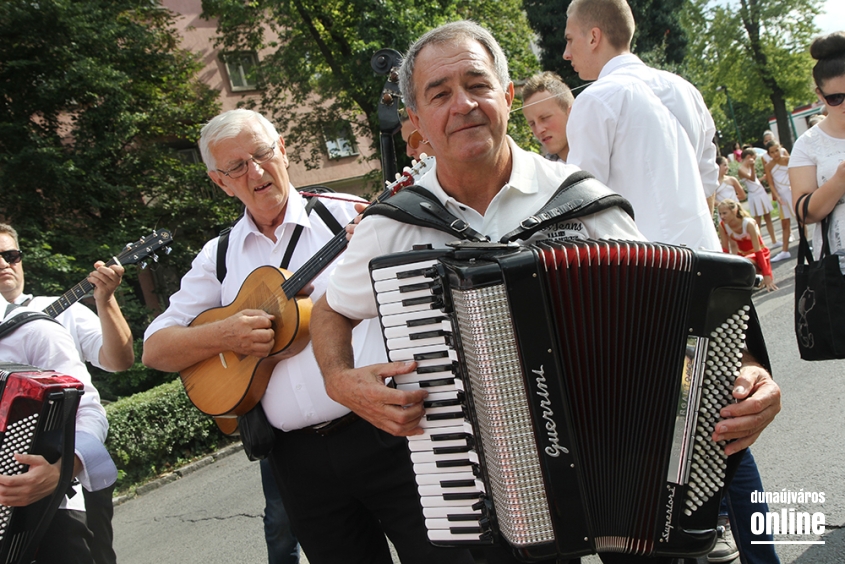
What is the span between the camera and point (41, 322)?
9.49ft

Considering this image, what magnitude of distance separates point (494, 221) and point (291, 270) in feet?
3.31

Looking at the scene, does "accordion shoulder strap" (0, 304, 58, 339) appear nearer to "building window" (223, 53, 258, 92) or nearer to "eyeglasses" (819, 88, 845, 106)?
"eyeglasses" (819, 88, 845, 106)

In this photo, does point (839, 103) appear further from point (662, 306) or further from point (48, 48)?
point (48, 48)

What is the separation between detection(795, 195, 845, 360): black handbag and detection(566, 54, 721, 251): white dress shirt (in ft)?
2.16

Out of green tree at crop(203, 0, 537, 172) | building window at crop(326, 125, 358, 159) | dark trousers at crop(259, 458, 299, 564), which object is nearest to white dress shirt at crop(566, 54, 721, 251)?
dark trousers at crop(259, 458, 299, 564)

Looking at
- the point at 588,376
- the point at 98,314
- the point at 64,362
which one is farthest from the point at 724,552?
the point at 98,314

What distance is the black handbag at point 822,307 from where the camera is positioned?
270 centimetres

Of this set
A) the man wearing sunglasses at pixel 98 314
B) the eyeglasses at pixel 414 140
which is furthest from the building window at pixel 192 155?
the eyeglasses at pixel 414 140

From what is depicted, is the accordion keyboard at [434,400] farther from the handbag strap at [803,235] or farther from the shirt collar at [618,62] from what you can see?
the handbag strap at [803,235]

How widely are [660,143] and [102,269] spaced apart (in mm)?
2655

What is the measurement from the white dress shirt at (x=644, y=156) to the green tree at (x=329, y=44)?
12.4 metres

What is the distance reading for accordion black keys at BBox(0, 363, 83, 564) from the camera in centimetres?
233

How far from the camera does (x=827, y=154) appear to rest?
2873 mm

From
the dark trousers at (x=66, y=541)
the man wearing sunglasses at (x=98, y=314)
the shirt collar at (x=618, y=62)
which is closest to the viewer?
the dark trousers at (x=66, y=541)
